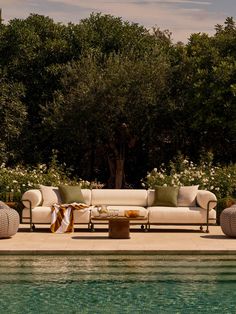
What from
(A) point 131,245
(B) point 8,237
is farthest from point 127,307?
(B) point 8,237

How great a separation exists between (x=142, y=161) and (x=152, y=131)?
221 cm

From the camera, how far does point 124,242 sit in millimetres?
14773

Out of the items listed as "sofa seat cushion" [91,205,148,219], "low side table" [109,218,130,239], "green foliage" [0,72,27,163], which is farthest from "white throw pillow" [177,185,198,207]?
"green foliage" [0,72,27,163]

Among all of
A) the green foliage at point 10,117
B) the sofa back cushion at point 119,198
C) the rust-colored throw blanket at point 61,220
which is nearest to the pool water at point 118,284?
Result: the rust-colored throw blanket at point 61,220

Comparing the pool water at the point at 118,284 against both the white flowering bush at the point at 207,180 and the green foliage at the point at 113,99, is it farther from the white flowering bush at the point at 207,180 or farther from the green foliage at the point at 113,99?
the green foliage at the point at 113,99

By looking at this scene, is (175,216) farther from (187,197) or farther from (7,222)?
(7,222)

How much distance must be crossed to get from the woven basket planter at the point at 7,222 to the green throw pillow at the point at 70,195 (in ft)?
8.39

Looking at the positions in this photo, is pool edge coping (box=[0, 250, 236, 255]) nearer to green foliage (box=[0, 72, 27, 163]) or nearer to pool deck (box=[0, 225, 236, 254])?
pool deck (box=[0, 225, 236, 254])

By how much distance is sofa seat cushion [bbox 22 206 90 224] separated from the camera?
667 inches

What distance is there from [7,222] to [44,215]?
6.47ft

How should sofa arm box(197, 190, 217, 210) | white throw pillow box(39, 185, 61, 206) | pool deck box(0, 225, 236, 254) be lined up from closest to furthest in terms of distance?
1. pool deck box(0, 225, 236, 254)
2. sofa arm box(197, 190, 217, 210)
3. white throw pillow box(39, 185, 61, 206)

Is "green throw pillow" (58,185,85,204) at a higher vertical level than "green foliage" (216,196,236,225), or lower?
higher

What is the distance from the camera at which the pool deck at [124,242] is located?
13227mm

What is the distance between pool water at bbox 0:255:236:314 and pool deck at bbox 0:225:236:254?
0.31 m
